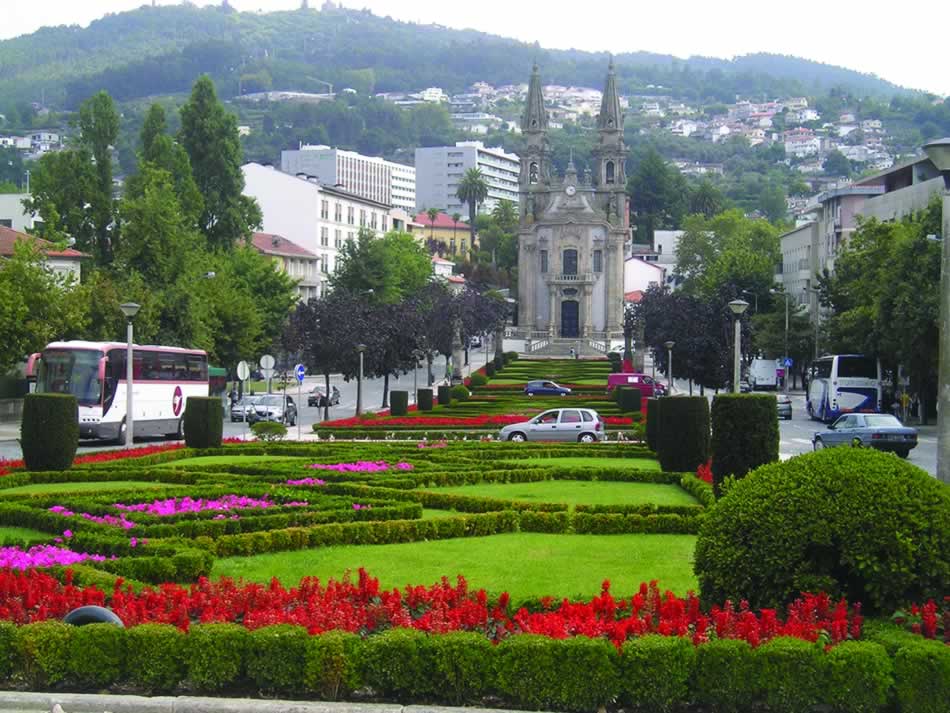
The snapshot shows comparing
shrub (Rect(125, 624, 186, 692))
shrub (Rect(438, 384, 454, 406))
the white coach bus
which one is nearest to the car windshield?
the white coach bus

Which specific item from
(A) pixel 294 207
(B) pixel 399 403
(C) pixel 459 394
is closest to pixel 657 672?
(B) pixel 399 403

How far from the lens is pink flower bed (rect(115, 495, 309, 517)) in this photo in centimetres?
1933

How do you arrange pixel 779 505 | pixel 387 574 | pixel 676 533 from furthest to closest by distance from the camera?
pixel 676 533
pixel 387 574
pixel 779 505

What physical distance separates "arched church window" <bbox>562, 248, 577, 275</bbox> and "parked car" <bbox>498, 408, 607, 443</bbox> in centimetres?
7681

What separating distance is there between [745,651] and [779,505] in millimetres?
1594

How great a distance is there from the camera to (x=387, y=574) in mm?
15000

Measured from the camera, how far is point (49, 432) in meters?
25.8

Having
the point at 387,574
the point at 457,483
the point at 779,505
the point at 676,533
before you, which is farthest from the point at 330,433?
the point at 779,505

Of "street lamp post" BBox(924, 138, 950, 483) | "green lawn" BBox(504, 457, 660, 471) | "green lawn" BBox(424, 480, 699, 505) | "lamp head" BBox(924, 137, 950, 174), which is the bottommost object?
"green lawn" BBox(504, 457, 660, 471)

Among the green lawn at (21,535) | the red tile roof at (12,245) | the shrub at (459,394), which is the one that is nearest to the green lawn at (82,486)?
the green lawn at (21,535)

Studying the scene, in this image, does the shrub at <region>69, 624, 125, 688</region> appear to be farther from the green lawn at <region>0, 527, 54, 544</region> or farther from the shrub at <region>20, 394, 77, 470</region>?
Answer: the shrub at <region>20, 394, 77, 470</region>

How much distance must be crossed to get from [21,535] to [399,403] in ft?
106

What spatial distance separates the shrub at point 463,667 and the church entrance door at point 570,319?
106 meters

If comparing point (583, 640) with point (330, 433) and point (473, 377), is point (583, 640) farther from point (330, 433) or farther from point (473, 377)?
point (473, 377)
